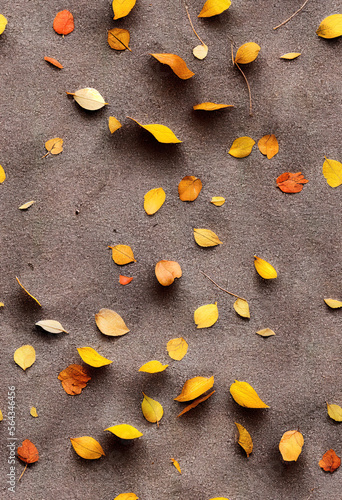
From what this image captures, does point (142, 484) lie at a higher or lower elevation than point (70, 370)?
lower

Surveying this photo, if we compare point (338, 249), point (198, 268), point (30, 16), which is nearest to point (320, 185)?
point (338, 249)

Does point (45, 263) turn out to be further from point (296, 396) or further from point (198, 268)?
point (296, 396)

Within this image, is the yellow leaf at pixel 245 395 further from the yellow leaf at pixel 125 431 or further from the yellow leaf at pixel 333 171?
the yellow leaf at pixel 333 171

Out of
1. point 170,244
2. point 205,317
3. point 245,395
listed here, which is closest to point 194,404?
point 245,395

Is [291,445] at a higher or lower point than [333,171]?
lower

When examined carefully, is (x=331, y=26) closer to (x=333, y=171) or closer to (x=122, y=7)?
(x=333, y=171)

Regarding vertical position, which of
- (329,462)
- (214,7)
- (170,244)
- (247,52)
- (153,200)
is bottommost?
(329,462)

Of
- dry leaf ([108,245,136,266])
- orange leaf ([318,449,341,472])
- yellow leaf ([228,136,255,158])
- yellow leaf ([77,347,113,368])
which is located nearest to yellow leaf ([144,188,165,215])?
dry leaf ([108,245,136,266])
